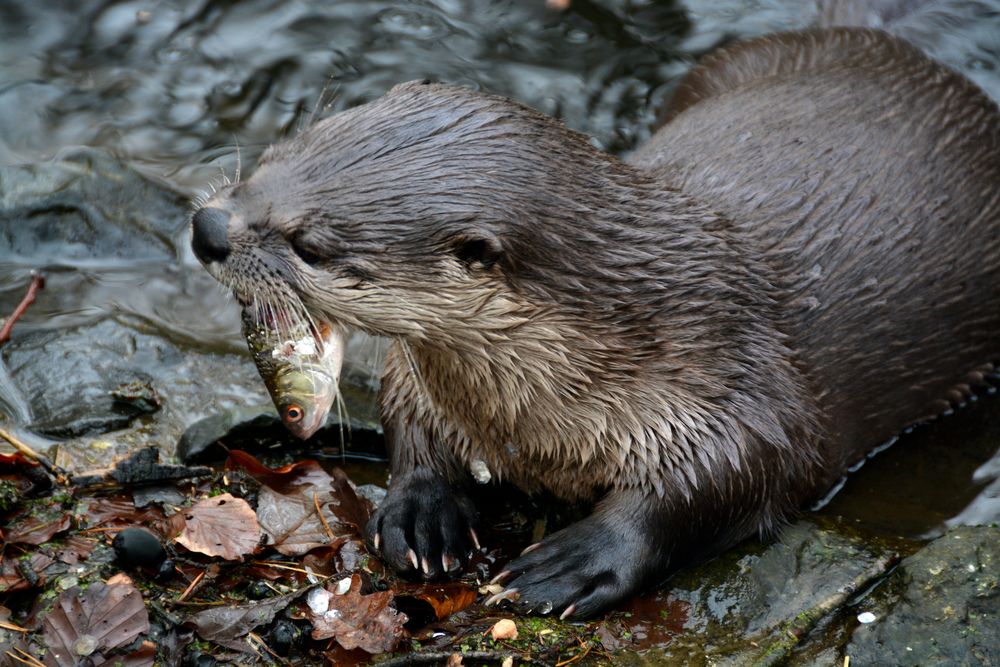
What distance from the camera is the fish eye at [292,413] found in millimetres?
2852

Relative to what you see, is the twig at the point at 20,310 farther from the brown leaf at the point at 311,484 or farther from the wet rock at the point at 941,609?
the wet rock at the point at 941,609

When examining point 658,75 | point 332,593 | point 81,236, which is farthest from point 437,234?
point 658,75

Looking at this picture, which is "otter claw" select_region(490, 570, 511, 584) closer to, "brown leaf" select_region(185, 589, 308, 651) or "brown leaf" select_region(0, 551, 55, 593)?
"brown leaf" select_region(185, 589, 308, 651)

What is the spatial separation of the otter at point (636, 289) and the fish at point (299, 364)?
9 centimetres

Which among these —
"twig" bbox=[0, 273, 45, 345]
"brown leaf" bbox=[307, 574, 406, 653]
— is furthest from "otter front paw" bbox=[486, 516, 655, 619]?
"twig" bbox=[0, 273, 45, 345]

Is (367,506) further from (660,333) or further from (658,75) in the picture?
(658,75)

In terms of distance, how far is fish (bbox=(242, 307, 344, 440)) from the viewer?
269 centimetres

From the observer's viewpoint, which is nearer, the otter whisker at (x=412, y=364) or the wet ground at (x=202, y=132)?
the otter whisker at (x=412, y=364)

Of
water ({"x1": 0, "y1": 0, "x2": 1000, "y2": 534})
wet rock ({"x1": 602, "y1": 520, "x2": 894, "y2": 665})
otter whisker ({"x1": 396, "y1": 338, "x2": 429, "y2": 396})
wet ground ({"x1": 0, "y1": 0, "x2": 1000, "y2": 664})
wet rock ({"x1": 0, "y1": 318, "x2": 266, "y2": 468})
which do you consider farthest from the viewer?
water ({"x1": 0, "y1": 0, "x2": 1000, "y2": 534})

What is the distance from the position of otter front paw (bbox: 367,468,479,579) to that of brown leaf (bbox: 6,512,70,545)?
2.26ft

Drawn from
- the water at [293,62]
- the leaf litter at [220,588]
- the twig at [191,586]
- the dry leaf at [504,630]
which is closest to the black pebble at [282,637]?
the leaf litter at [220,588]

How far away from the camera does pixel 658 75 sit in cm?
515

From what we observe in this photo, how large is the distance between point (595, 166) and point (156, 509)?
1.28m

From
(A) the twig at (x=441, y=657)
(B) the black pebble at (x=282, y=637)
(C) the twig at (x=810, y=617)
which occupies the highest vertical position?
(C) the twig at (x=810, y=617)
